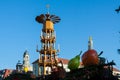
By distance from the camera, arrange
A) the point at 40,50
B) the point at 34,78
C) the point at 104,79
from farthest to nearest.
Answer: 1. the point at 40,50
2. the point at 34,78
3. the point at 104,79

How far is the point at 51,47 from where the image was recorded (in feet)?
162

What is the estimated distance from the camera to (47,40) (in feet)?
163

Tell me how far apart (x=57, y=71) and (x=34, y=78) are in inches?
50.5

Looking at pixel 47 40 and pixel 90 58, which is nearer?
pixel 90 58

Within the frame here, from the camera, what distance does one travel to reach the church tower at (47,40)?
48.9 metres

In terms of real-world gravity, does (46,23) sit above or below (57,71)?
above

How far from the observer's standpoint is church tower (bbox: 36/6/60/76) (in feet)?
161

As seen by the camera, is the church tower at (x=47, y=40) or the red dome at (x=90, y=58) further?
the church tower at (x=47, y=40)

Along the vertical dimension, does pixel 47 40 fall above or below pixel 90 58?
above

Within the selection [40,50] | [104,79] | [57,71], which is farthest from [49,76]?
[40,50]

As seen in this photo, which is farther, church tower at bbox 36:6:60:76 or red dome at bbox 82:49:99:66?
church tower at bbox 36:6:60:76

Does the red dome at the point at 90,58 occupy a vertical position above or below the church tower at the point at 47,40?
below

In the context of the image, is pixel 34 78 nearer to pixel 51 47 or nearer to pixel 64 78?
pixel 64 78

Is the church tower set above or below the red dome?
above
